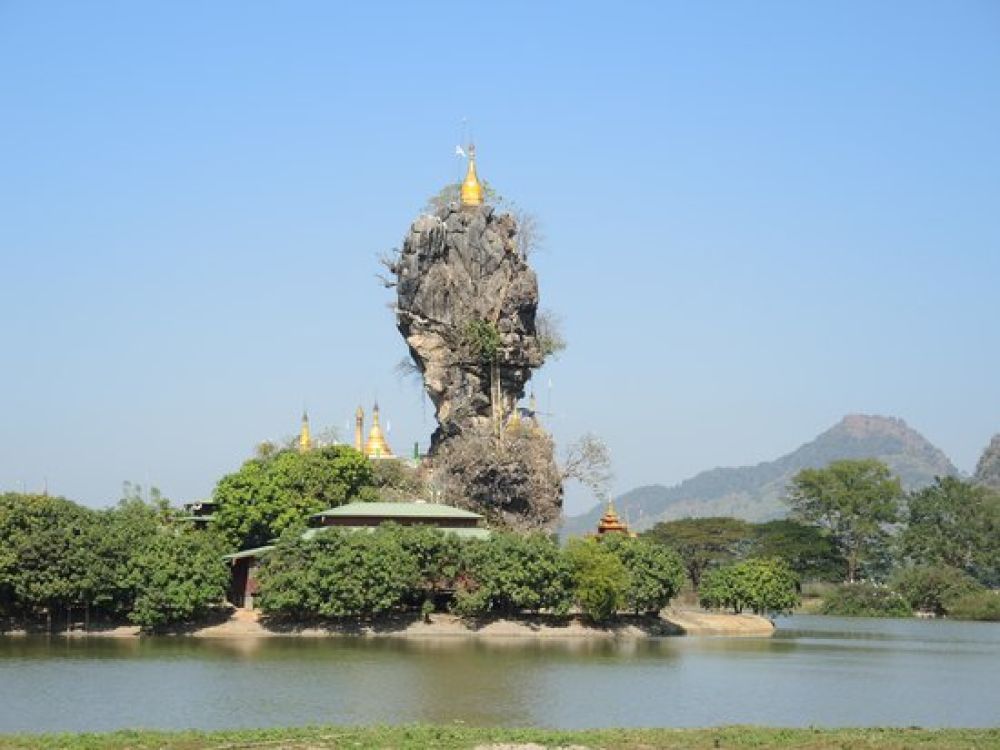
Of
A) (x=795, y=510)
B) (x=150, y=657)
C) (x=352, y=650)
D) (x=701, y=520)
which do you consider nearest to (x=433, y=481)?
(x=352, y=650)

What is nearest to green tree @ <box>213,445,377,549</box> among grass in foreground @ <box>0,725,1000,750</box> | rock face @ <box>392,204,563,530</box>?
rock face @ <box>392,204,563,530</box>

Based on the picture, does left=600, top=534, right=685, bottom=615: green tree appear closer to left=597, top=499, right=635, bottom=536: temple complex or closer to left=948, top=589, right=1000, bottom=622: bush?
left=597, top=499, right=635, bottom=536: temple complex

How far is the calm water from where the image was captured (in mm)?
38125

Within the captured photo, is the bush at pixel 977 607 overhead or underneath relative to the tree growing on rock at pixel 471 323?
underneath

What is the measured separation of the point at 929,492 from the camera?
121 meters

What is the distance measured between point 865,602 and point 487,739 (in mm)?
78538

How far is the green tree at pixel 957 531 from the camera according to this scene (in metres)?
116

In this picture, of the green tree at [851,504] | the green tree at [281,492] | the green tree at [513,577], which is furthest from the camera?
the green tree at [851,504]

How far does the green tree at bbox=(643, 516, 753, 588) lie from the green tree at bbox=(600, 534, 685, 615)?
4178cm

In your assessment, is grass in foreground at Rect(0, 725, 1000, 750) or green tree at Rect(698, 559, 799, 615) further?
green tree at Rect(698, 559, 799, 615)

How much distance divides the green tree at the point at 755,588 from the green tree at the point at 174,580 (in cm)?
2526

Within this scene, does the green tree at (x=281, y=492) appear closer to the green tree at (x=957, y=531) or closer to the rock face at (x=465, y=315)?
the rock face at (x=465, y=315)

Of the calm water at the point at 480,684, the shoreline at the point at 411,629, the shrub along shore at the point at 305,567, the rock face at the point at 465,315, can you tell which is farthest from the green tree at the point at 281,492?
the calm water at the point at 480,684

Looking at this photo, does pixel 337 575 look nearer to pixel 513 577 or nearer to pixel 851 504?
→ pixel 513 577
